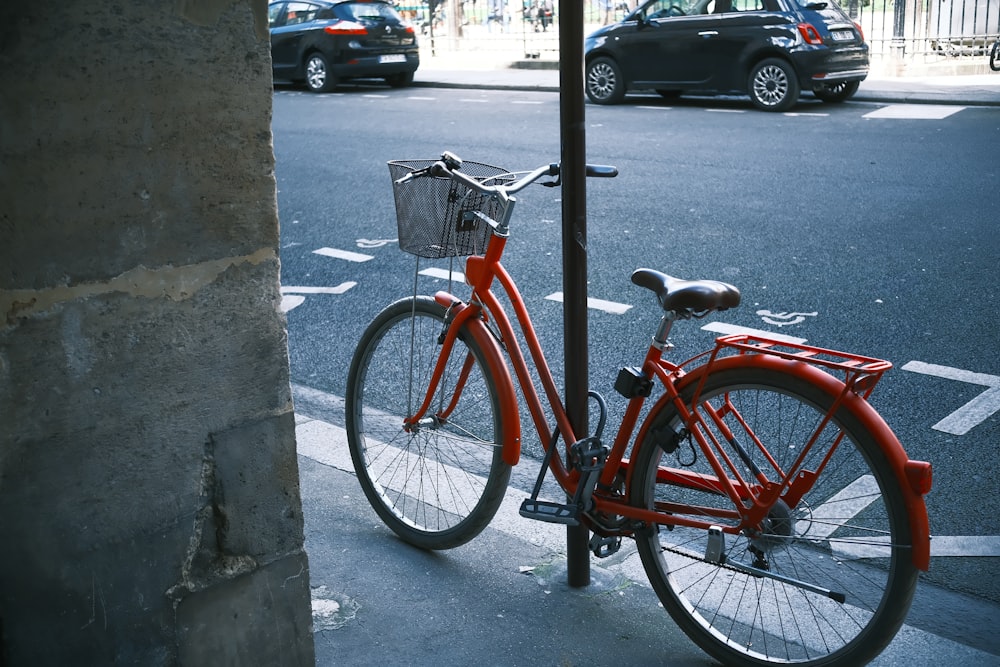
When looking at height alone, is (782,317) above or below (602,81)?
below

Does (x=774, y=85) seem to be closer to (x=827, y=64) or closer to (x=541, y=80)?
(x=827, y=64)

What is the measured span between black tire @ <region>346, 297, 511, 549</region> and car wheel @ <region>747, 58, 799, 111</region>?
1089cm

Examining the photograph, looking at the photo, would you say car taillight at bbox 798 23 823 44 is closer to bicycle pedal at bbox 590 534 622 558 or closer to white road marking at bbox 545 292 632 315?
white road marking at bbox 545 292 632 315

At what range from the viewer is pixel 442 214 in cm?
333

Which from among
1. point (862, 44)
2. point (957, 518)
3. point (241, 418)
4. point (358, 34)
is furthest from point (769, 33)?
point (241, 418)

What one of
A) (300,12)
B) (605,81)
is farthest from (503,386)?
(300,12)

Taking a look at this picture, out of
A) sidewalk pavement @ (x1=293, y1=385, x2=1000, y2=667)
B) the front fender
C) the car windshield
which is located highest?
the car windshield

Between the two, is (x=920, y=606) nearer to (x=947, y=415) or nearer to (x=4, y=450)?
(x=947, y=415)

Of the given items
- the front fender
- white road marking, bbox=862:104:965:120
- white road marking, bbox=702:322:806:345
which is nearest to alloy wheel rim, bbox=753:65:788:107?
white road marking, bbox=862:104:965:120

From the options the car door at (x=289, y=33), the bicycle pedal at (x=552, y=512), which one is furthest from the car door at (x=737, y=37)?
the bicycle pedal at (x=552, y=512)

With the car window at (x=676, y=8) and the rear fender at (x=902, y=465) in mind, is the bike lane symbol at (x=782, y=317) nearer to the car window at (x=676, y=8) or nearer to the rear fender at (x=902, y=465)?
the rear fender at (x=902, y=465)

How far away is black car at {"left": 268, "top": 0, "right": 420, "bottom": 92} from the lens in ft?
61.8

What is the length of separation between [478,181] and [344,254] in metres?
4.58

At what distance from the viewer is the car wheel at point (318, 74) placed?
62.3ft
